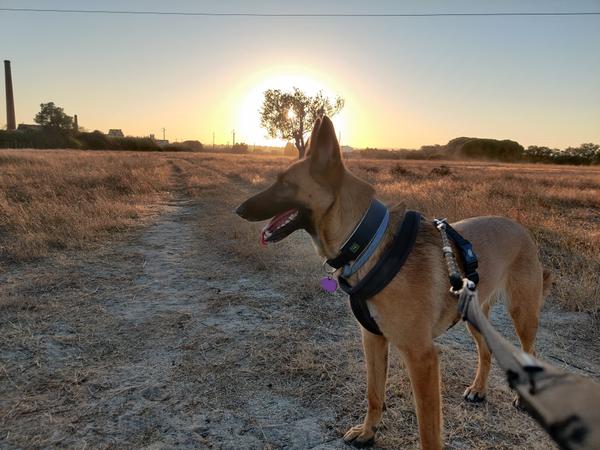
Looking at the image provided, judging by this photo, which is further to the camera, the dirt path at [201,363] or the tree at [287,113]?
the tree at [287,113]

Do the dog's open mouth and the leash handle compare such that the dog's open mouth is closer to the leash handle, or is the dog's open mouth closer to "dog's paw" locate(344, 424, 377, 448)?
the leash handle

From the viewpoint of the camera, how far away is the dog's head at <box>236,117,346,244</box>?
101 inches

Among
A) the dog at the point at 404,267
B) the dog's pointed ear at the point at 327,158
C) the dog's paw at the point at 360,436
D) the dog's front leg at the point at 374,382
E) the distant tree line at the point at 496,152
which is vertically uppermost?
the distant tree line at the point at 496,152

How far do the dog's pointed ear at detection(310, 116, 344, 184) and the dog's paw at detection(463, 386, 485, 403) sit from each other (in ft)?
6.62

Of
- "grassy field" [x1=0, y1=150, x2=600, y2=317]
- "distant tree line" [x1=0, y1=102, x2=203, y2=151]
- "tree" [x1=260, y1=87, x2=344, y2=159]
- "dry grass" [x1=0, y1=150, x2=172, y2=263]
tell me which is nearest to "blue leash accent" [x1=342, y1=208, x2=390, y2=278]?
"grassy field" [x1=0, y1=150, x2=600, y2=317]

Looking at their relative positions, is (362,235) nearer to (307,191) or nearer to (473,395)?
(307,191)

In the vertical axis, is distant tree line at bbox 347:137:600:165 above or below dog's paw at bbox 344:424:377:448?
above

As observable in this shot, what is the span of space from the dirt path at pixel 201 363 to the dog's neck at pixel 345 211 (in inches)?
52.2

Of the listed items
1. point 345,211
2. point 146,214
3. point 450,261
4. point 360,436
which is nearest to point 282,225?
point 345,211

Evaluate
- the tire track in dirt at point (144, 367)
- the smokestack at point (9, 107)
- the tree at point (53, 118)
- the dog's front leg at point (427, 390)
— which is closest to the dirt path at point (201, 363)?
the tire track in dirt at point (144, 367)

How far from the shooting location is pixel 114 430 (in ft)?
8.60

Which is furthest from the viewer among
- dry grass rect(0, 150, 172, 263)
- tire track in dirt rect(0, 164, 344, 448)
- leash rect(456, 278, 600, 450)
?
dry grass rect(0, 150, 172, 263)

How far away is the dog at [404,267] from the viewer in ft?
7.59

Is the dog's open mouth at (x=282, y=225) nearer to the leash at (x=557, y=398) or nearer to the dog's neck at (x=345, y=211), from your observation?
the dog's neck at (x=345, y=211)
